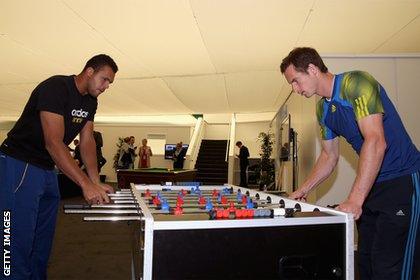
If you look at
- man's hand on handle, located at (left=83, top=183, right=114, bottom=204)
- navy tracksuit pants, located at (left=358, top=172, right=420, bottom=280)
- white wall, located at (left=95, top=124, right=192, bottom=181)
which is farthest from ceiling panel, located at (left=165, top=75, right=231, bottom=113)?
navy tracksuit pants, located at (left=358, top=172, right=420, bottom=280)

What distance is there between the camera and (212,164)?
12234mm

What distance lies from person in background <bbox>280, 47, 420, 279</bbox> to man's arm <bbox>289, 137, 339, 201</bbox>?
20cm

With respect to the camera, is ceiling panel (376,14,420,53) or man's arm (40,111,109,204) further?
ceiling panel (376,14,420,53)

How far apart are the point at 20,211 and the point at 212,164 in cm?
1061

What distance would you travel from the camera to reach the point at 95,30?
4.54 metres

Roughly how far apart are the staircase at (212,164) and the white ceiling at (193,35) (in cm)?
428

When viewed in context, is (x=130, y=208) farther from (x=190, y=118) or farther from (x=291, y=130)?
(x=190, y=118)

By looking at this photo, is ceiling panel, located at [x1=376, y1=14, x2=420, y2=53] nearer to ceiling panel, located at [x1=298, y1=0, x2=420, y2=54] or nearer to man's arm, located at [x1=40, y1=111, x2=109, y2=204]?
ceiling panel, located at [x1=298, y1=0, x2=420, y2=54]

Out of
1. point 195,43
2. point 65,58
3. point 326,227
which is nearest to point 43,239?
point 326,227

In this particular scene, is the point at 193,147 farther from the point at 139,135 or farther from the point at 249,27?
the point at 249,27

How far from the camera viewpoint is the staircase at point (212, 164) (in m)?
11.1

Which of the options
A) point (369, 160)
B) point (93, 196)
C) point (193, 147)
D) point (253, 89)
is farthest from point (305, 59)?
point (193, 147)

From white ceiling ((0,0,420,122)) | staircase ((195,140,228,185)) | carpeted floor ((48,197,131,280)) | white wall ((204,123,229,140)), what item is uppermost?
white ceiling ((0,0,420,122))

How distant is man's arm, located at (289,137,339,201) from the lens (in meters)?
1.90
